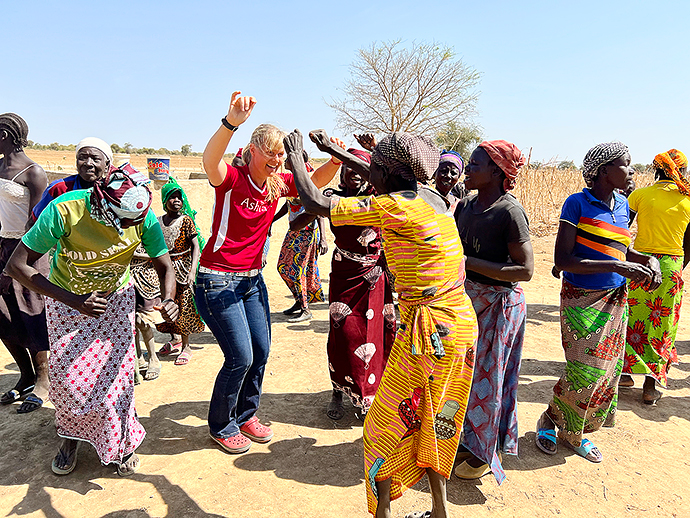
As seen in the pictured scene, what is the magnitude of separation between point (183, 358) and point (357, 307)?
2337 millimetres

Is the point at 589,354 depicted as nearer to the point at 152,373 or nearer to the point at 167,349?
the point at 152,373

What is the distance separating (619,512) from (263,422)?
2.56 m

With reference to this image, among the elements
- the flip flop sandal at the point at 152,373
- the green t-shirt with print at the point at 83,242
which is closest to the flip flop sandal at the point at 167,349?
the flip flop sandal at the point at 152,373

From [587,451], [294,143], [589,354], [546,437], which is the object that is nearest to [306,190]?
[294,143]

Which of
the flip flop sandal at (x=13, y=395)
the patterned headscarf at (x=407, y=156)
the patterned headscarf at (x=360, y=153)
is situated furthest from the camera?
the flip flop sandal at (x=13, y=395)

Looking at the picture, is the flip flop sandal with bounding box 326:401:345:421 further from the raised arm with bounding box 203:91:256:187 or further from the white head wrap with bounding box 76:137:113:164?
the white head wrap with bounding box 76:137:113:164

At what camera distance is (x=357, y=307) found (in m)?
3.74

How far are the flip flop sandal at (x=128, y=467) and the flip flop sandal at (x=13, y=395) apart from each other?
5.55 feet

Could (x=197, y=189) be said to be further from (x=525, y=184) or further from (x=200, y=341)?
(x=525, y=184)

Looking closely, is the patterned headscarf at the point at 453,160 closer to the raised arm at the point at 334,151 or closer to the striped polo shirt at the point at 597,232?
the striped polo shirt at the point at 597,232

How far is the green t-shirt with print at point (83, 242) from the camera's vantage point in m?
2.71

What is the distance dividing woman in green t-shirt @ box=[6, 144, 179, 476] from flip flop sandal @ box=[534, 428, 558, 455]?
281cm

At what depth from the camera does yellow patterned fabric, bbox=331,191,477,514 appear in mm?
2154

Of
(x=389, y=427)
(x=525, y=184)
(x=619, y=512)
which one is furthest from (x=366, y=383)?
(x=525, y=184)
